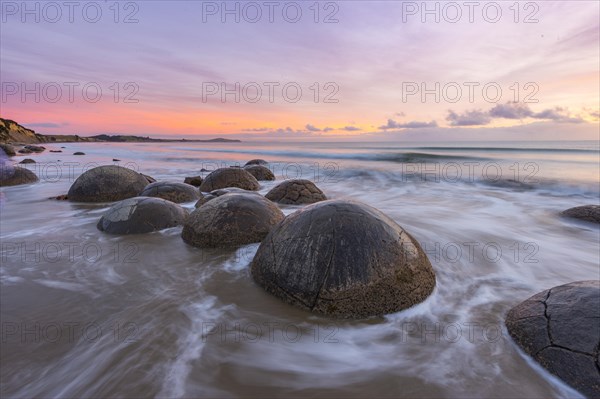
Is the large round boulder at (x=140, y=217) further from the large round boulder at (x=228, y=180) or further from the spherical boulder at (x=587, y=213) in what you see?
the spherical boulder at (x=587, y=213)

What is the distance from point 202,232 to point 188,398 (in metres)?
2.66

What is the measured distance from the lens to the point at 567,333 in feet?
7.38

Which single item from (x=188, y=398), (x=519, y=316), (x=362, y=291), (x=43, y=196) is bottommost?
(x=188, y=398)

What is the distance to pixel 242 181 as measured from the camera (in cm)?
923

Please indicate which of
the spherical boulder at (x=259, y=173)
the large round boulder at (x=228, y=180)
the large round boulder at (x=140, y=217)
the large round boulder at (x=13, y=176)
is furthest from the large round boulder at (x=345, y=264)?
the large round boulder at (x=13, y=176)

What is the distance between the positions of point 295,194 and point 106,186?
4.37 m

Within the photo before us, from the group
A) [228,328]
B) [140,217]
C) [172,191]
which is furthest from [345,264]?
[172,191]

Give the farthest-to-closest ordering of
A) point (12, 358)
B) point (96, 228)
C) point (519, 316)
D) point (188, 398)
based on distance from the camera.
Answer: point (96, 228) < point (519, 316) < point (12, 358) < point (188, 398)

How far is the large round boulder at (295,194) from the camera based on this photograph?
7496 mm

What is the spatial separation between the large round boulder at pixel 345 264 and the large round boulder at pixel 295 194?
4226mm

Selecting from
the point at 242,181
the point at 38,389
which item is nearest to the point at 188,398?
the point at 38,389

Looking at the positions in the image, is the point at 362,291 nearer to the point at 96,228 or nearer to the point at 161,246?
the point at 161,246

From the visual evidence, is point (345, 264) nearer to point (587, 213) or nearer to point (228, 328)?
point (228, 328)

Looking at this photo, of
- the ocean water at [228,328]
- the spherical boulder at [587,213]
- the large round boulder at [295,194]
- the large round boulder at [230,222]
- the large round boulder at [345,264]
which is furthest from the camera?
the large round boulder at [295,194]
